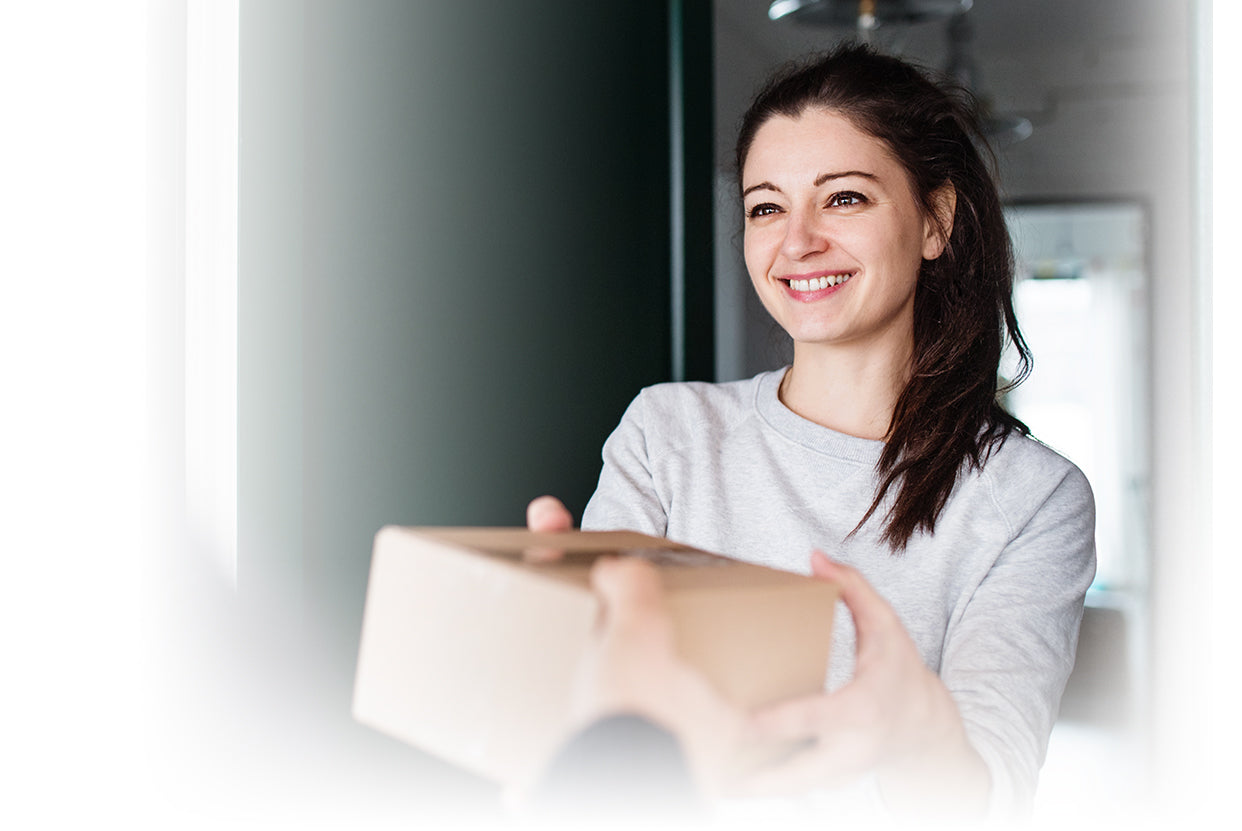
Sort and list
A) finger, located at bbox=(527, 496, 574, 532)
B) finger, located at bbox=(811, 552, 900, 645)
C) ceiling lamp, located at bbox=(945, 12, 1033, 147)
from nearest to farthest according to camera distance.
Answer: finger, located at bbox=(811, 552, 900, 645) → finger, located at bbox=(527, 496, 574, 532) → ceiling lamp, located at bbox=(945, 12, 1033, 147)

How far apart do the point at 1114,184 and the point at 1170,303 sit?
0.69 metres

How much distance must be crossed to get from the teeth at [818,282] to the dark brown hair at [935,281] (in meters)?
0.17

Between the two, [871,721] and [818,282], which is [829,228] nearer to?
[818,282]

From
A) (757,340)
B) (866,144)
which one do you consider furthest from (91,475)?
(757,340)

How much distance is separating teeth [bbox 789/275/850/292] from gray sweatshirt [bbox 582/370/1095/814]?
158mm

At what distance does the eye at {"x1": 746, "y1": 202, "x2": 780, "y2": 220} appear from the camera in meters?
1.30

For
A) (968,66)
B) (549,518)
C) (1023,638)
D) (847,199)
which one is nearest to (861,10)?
(847,199)

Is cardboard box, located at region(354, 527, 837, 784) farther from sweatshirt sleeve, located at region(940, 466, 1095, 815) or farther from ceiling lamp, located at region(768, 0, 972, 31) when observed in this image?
ceiling lamp, located at region(768, 0, 972, 31)

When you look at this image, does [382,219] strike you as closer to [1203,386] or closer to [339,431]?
[339,431]

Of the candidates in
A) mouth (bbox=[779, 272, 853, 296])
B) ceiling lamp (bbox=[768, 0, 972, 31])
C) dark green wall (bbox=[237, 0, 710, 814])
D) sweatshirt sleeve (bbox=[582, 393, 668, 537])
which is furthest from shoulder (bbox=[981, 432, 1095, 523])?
ceiling lamp (bbox=[768, 0, 972, 31])

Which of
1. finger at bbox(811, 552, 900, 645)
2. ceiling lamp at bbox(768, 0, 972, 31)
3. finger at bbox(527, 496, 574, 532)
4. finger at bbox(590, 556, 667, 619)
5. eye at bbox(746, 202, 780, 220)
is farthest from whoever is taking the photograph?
ceiling lamp at bbox(768, 0, 972, 31)

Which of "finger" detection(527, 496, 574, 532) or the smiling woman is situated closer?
"finger" detection(527, 496, 574, 532)

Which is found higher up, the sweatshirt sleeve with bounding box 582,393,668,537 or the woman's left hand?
the sweatshirt sleeve with bounding box 582,393,668,537

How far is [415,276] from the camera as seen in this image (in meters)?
1.34
